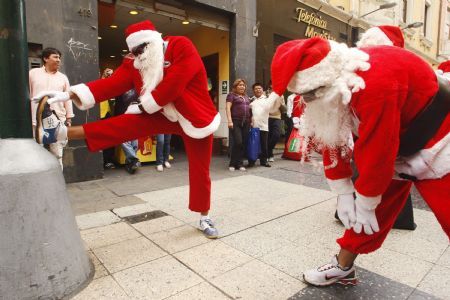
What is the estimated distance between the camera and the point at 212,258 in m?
2.41

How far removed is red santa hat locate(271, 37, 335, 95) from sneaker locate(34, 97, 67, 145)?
1.49 meters

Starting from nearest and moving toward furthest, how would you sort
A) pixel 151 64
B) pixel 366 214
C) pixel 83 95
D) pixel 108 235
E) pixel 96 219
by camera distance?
pixel 366 214 → pixel 83 95 → pixel 151 64 → pixel 108 235 → pixel 96 219

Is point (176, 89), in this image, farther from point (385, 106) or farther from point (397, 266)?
point (397, 266)

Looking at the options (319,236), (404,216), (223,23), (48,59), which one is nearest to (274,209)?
(319,236)

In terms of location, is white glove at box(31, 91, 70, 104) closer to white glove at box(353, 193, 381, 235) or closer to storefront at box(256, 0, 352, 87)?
white glove at box(353, 193, 381, 235)

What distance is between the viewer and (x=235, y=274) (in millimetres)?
2188

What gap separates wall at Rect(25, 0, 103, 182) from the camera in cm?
445

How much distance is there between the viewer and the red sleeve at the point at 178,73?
8.01 feet

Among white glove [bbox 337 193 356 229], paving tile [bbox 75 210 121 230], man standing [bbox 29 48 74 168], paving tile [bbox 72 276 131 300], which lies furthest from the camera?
man standing [bbox 29 48 74 168]

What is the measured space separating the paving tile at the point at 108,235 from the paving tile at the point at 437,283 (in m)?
2.18

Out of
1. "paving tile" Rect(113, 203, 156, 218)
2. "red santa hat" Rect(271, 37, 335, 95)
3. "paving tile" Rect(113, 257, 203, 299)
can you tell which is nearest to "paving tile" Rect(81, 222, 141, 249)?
"paving tile" Rect(113, 203, 156, 218)

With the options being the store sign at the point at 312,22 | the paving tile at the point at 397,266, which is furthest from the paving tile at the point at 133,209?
the store sign at the point at 312,22

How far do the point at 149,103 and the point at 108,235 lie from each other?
4.11ft

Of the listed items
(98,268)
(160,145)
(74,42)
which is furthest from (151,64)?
(160,145)
